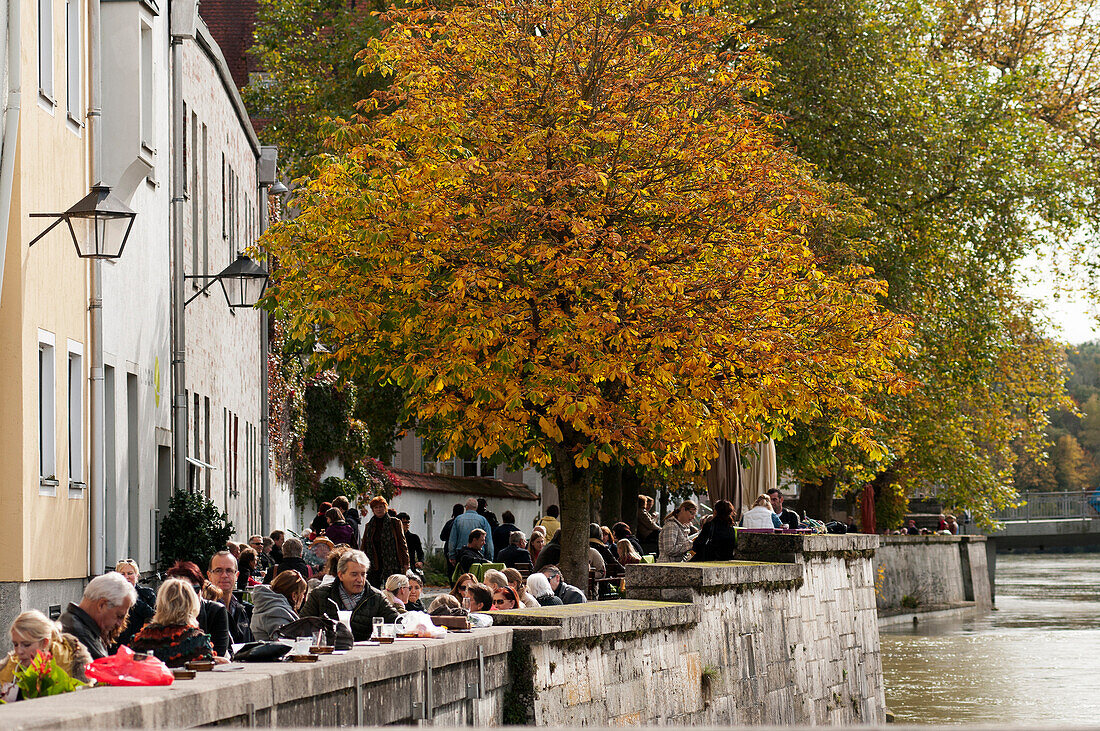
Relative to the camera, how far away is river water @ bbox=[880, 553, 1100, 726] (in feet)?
77.9

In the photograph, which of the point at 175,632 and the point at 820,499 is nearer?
the point at 175,632

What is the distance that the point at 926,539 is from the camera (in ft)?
146

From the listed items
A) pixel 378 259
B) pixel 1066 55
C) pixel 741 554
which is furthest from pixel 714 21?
pixel 1066 55

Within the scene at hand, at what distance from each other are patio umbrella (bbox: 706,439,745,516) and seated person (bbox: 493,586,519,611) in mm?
8789

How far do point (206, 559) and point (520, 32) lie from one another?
6.14 meters

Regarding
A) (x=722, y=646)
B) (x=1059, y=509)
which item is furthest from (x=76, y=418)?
(x=1059, y=509)

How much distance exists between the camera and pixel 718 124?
17109 mm

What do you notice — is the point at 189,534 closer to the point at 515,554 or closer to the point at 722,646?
the point at 515,554

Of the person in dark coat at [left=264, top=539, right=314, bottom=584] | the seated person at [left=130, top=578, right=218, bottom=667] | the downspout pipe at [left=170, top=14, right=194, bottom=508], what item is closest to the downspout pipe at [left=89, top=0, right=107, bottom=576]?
the person in dark coat at [left=264, top=539, right=314, bottom=584]

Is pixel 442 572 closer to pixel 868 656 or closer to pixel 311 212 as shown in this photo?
pixel 868 656

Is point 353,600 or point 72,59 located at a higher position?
point 72,59

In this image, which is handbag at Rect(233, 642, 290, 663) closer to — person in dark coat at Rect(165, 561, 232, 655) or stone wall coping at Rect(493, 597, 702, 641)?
person in dark coat at Rect(165, 561, 232, 655)

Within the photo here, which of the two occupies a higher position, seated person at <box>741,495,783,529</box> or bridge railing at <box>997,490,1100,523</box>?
bridge railing at <box>997,490,1100,523</box>

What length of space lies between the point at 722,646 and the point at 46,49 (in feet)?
25.4
